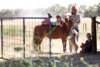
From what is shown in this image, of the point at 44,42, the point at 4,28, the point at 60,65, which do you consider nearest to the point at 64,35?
the point at 44,42

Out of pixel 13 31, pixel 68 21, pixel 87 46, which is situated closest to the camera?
pixel 13 31

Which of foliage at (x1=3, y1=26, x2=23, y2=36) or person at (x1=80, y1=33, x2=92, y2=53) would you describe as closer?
foliage at (x1=3, y1=26, x2=23, y2=36)

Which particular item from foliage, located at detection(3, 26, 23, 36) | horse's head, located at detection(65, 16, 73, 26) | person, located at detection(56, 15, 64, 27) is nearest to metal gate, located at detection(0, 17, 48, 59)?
foliage, located at detection(3, 26, 23, 36)

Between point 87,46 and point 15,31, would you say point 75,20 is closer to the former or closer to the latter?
point 87,46

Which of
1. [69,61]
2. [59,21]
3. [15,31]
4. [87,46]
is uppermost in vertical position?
[59,21]

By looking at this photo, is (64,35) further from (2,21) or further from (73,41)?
(2,21)

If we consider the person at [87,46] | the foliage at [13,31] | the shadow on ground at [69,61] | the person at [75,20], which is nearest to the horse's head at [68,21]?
the person at [75,20]

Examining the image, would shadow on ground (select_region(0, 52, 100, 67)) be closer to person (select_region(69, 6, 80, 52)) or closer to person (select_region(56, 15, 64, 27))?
person (select_region(69, 6, 80, 52))

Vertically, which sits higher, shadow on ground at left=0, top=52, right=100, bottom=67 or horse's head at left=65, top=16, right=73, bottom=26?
horse's head at left=65, top=16, right=73, bottom=26

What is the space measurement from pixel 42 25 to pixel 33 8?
20.6 metres

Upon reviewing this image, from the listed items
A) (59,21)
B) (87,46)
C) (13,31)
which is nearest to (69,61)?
(13,31)

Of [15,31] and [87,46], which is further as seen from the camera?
[87,46]

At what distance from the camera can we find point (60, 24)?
12.9m

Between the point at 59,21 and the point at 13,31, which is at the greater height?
the point at 59,21
